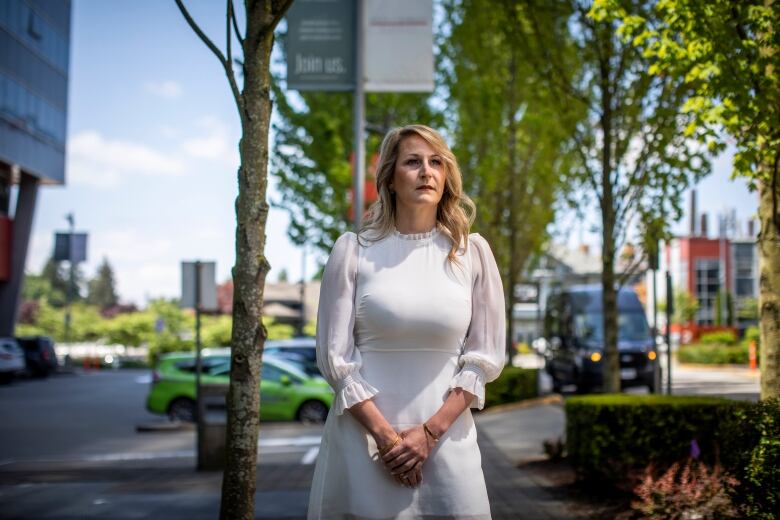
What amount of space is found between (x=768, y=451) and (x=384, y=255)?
3.68 meters

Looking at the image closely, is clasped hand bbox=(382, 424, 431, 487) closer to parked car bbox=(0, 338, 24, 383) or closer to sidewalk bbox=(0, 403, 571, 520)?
sidewalk bbox=(0, 403, 571, 520)

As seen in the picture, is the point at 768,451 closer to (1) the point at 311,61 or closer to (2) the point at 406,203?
(2) the point at 406,203

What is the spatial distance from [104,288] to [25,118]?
11280 centimetres

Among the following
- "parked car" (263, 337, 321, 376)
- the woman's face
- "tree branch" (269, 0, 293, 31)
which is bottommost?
"parked car" (263, 337, 321, 376)

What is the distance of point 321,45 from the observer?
13.2 metres

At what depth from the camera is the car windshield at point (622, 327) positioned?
26.1 m

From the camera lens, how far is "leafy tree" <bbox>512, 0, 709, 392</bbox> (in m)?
12.1

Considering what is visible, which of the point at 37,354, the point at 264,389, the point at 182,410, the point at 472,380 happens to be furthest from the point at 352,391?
the point at 37,354

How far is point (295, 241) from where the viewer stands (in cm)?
2689

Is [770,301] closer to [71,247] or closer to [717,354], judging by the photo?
[717,354]

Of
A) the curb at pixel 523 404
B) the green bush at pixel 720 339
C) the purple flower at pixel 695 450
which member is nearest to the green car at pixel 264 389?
the curb at pixel 523 404

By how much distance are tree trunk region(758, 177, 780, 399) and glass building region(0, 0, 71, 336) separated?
42.8 metres

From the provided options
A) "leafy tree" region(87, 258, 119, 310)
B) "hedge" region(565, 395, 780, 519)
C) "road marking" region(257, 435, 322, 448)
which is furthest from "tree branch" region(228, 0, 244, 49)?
"leafy tree" region(87, 258, 119, 310)

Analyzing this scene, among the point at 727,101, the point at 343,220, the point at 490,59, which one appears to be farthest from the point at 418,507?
the point at 343,220
